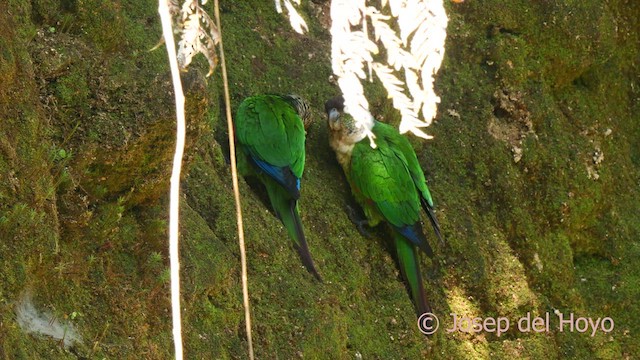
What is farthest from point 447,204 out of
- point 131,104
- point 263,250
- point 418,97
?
point 418,97

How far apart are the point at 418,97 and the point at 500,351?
3.43 m

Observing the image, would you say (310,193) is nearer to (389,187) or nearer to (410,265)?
(389,187)

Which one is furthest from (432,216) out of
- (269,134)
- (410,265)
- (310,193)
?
(269,134)

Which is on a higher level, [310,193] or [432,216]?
[310,193]

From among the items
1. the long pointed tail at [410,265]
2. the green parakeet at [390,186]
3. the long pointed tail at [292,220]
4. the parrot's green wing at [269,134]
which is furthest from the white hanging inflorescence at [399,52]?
the long pointed tail at [410,265]

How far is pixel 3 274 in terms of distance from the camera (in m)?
2.66

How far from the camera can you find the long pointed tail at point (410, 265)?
462 cm

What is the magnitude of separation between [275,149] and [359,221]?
0.64m

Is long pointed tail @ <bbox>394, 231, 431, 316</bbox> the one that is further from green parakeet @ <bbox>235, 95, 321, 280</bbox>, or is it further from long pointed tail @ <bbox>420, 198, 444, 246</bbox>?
green parakeet @ <bbox>235, 95, 321, 280</bbox>

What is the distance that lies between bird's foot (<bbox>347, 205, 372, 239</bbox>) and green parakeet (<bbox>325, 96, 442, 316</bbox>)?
0.12 ft

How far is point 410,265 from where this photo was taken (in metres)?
4.68

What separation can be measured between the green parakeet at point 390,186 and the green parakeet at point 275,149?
28 centimetres

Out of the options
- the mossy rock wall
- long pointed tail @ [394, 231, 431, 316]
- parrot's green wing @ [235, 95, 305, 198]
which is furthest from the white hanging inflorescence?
long pointed tail @ [394, 231, 431, 316]

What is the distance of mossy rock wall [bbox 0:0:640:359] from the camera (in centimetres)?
295
